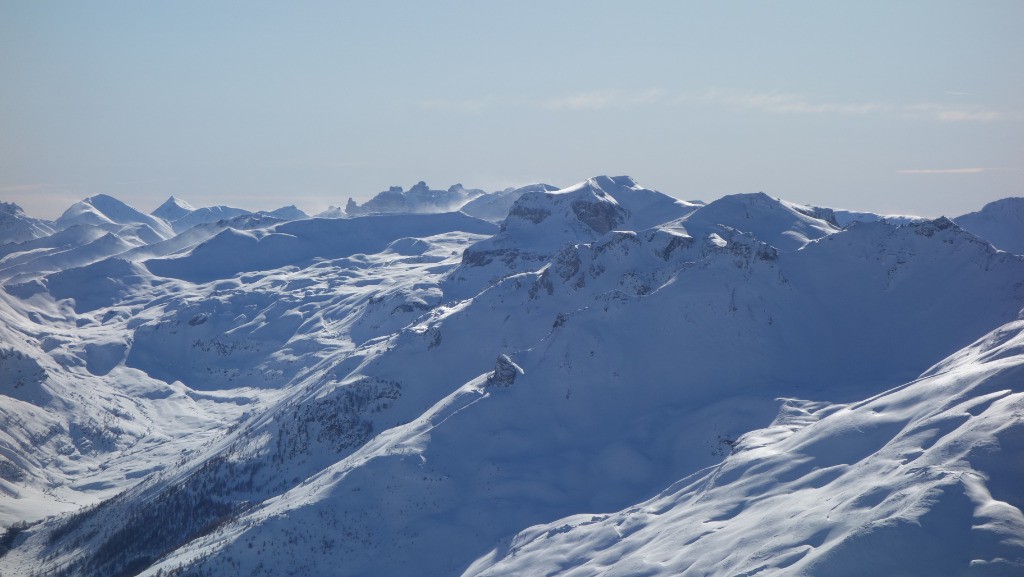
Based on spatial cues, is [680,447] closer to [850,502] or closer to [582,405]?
[582,405]

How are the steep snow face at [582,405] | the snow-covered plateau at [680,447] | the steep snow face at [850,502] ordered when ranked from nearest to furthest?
the steep snow face at [850,502] → the snow-covered plateau at [680,447] → the steep snow face at [582,405]

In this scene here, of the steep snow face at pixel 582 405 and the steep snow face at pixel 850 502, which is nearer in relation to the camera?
the steep snow face at pixel 850 502

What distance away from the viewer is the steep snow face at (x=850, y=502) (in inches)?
3169

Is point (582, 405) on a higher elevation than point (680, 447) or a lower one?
higher

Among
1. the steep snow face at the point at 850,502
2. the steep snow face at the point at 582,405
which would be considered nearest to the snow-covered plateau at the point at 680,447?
the steep snow face at the point at 850,502

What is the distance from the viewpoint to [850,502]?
91.5 meters

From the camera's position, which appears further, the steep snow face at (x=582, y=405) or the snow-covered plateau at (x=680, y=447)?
the steep snow face at (x=582, y=405)

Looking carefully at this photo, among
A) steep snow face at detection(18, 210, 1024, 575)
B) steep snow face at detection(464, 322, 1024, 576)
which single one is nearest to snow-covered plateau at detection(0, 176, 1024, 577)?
steep snow face at detection(464, 322, 1024, 576)

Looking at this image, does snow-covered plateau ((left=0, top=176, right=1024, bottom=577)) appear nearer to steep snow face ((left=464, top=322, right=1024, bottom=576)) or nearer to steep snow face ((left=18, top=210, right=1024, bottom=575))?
steep snow face ((left=464, top=322, right=1024, bottom=576))

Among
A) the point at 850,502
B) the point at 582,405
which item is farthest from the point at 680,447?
the point at 850,502

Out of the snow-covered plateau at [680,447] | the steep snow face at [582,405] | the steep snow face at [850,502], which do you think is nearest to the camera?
the steep snow face at [850,502]

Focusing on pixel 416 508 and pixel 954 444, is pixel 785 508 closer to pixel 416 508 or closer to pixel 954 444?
pixel 954 444

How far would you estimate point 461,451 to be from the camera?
148 metres

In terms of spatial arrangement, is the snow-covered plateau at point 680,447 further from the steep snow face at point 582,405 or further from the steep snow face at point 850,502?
the steep snow face at point 582,405
